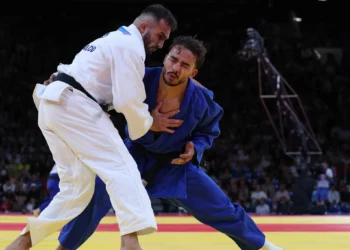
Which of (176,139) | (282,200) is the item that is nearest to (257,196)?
(282,200)

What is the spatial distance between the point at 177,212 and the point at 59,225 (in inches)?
395

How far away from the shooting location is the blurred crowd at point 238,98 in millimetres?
15352

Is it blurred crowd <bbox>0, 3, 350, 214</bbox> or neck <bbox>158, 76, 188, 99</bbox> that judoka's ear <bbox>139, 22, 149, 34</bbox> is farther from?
blurred crowd <bbox>0, 3, 350, 214</bbox>

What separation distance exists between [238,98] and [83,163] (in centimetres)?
1494

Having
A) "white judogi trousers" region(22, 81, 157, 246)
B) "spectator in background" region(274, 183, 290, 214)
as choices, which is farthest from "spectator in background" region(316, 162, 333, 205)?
"white judogi trousers" region(22, 81, 157, 246)

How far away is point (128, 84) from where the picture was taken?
3.38 metres

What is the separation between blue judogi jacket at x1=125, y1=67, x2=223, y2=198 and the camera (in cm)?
391

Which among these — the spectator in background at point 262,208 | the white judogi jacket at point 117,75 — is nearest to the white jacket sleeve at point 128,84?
the white judogi jacket at point 117,75

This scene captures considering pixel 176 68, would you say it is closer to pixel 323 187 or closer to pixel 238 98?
pixel 323 187

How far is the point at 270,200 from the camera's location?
14.0m

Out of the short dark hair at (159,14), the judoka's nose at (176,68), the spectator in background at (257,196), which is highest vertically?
the short dark hair at (159,14)

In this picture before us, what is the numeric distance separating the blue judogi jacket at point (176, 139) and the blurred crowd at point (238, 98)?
10418mm

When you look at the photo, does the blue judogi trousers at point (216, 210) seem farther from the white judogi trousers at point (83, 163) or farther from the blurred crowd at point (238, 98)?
the blurred crowd at point (238, 98)

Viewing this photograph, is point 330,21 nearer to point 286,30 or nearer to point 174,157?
point 286,30
